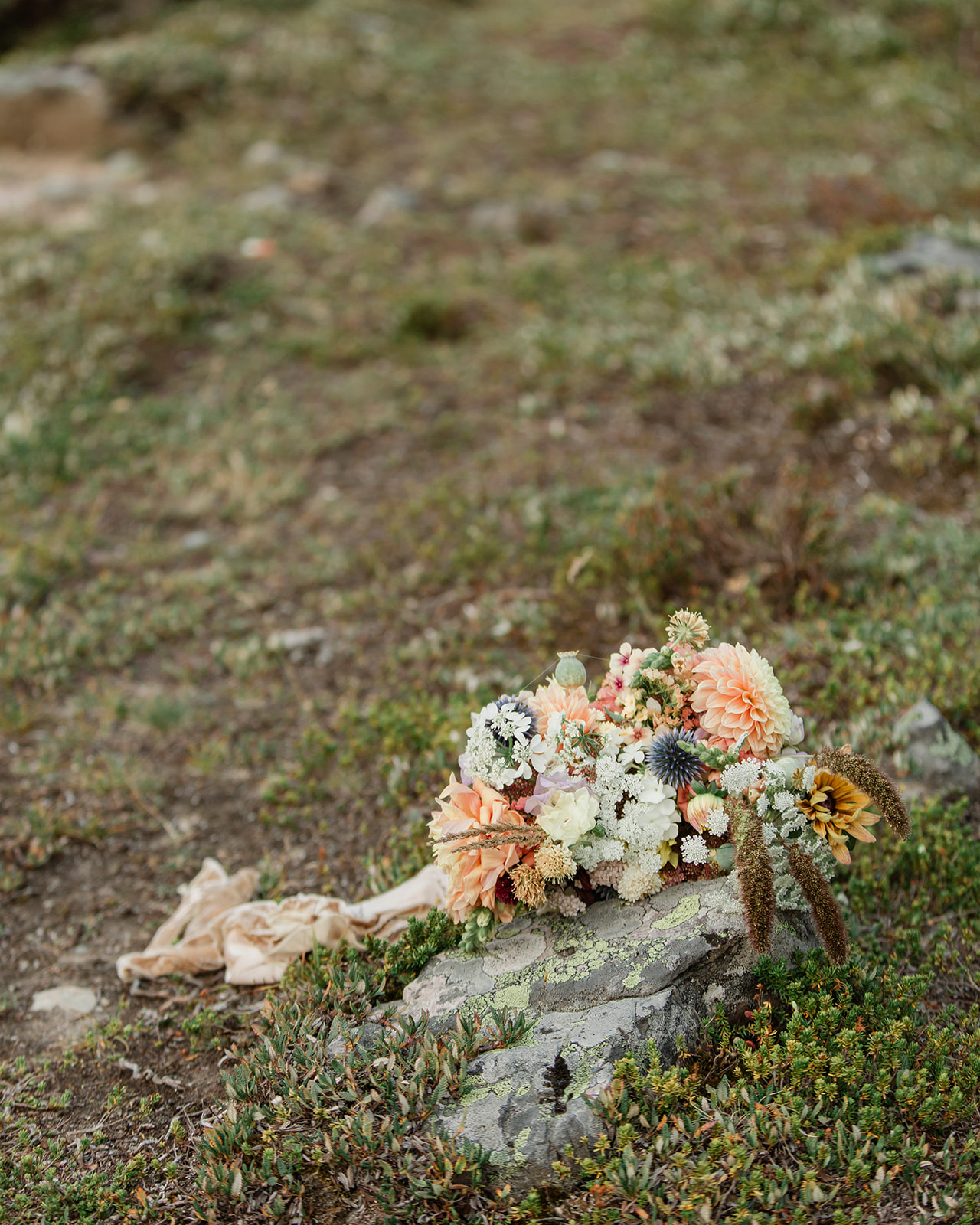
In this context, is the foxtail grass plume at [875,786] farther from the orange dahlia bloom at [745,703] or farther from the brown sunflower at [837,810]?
the orange dahlia bloom at [745,703]

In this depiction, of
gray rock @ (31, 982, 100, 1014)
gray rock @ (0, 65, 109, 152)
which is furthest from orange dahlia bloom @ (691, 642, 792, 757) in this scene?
gray rock @ (0, 65, 109, 152)

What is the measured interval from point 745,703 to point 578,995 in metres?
1.08

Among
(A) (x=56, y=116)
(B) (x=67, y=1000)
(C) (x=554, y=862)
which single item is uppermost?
(A) (x=56, y=116)

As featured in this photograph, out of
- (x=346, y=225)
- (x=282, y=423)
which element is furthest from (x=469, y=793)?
(x=346, y=225)

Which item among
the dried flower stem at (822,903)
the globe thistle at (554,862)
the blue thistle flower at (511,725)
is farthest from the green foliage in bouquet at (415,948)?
the dried flower stem at (822,903)

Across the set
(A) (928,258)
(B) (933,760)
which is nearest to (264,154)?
(A) (928,258)

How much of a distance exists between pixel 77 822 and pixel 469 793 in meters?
2.70

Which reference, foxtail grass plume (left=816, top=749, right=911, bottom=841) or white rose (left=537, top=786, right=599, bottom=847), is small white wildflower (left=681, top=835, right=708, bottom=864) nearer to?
→ white rose (left=537, top=786, right=599, bottom=847)

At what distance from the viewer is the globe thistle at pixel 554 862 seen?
307 centimetres

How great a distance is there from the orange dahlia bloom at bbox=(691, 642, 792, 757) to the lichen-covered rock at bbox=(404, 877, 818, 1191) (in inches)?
19.0

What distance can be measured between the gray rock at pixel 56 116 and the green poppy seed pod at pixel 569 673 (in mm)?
13890

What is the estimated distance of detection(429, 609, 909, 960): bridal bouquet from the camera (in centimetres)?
306

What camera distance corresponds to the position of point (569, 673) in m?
3.44

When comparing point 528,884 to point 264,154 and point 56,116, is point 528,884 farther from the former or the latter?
point 56,116
